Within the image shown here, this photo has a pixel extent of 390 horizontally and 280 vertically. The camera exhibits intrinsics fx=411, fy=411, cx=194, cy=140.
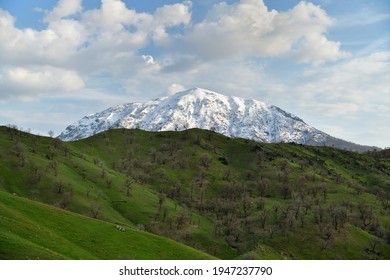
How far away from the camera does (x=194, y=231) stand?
191 m

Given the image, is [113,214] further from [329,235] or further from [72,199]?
[329,235]

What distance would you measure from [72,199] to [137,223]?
102 feet
